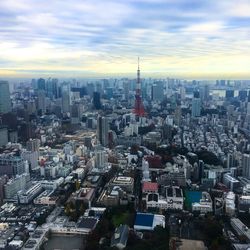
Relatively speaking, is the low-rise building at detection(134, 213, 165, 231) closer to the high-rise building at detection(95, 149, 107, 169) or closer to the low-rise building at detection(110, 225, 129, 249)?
the low-rise building at detection(110, 225, 129, 249)

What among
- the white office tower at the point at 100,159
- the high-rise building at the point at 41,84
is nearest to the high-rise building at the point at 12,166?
the white office tower at the point at 100,159

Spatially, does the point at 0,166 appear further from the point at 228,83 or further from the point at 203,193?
the point at 228,83

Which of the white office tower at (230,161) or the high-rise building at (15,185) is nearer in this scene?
the high-rise building at (15,185)

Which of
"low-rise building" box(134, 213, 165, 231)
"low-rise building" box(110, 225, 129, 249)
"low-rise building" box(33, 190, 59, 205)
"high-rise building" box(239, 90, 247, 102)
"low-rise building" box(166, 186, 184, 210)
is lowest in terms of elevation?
"low-rise building" box(33, 190, 59, 205)

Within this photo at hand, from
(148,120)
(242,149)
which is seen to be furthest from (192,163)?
(148,120)

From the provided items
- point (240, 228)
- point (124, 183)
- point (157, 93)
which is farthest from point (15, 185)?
point (157, 93)

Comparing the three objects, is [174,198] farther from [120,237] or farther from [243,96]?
[243,96]

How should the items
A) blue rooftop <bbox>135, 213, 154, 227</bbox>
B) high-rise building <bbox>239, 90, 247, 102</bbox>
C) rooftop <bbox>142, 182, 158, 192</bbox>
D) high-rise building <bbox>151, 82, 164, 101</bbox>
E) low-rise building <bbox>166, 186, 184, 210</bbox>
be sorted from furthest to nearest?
high-rise building <bbox>151, 82, 164, 101</bbox> < high-rise building <bbox>239, 90, 247, 102</bbox> < rooftop <bbox>142, 182, 158, 192</bbox> < low-rise building <bbox>166, 186, 184, 210</bbox> < blue rooftop <bbox>135, 213, 154, 227</bbox>

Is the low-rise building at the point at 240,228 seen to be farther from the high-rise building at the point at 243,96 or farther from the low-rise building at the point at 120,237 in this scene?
the high-rise building at the point at 243,96

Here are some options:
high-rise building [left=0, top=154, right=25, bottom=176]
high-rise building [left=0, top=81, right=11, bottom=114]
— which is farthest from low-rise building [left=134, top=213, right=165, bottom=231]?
high-rise building [left=0, top=81, right=11, bottom=114]
